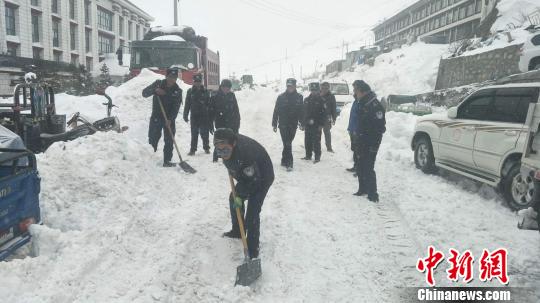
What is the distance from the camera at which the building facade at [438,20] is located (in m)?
40.2

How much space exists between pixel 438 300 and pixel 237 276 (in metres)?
1.94

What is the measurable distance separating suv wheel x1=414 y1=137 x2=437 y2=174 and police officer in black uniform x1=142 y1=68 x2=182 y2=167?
5278mm

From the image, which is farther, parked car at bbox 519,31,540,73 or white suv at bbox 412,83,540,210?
parked car at bbox 519,31,540,73

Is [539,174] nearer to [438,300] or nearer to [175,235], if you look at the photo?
[438,300]

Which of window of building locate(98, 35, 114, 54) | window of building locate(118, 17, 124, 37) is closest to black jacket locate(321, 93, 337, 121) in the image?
window of building locate(98, 35, 114, 54)

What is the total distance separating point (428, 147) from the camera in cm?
834

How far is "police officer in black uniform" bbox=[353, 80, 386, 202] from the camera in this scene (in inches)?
257

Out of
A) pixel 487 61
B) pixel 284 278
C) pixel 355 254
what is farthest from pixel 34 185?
pixel 487 61

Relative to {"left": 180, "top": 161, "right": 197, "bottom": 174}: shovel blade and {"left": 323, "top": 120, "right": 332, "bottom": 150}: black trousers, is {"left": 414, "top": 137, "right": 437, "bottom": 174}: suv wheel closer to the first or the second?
{"left": 323, "top": 120, "right": 332, "bottom": 150}: black trousers

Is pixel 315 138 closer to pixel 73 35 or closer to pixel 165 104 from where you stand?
pixel 165 104

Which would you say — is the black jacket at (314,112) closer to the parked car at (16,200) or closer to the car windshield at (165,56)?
the parked car at (16,200)

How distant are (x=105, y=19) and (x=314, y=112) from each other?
43.9m

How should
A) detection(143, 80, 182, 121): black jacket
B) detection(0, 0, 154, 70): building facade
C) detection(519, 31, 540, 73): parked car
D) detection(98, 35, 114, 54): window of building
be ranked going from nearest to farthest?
detection(143, 80, 182, 121): black jacket, detection(519, 31, 540, 73): parked car, detection(0, 0, 154, 70): building facade, detection(98, 35, 114, 54): window of building

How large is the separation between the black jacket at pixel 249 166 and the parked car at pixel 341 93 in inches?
517
